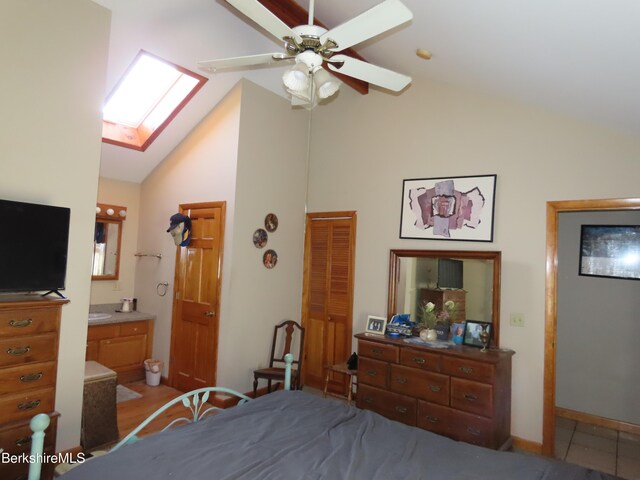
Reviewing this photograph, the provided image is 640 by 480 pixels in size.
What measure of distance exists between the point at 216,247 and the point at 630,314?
4099 millimetres

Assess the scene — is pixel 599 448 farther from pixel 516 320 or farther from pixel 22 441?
pixel 22 441

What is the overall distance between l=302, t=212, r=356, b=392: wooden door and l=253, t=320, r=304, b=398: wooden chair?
0.18 metres

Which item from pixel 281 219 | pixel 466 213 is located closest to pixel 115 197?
pixel 281 219

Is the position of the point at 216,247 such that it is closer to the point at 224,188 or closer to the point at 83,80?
the point at 224,188

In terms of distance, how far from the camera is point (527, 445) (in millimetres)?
3277

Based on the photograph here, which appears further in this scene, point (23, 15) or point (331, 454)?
point (23, 15)

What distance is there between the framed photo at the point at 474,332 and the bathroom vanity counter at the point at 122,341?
11.5ft

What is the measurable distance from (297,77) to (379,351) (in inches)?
98.0

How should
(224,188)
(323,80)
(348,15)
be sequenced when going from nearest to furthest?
(323,80) < (348,15) < (224,188)

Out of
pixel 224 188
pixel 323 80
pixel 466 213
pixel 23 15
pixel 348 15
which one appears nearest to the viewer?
pixel 323 80

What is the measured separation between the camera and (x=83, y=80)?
2834 millimetres

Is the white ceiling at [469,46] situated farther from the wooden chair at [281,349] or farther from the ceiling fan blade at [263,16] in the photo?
the wooden chair at [281,349]

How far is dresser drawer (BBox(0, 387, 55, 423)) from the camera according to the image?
86.1 inches

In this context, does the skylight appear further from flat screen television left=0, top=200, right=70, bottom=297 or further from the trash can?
the trash can
